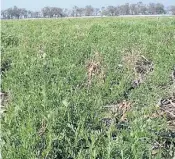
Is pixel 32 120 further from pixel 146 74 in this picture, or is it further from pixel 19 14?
pixel 19 14

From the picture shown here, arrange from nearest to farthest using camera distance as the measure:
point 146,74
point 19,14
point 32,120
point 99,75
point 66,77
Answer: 1. point 32,120
2. point 66,77
3. point 99,75
4. point 146,74
5. point 19,14

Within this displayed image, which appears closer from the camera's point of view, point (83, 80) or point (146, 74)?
point (83, 80)

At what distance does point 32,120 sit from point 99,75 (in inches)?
101

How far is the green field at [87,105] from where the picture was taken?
3.33 meters

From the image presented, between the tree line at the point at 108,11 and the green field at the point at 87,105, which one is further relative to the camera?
the tree line at the point at 108,11

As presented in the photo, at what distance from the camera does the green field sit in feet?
10.9

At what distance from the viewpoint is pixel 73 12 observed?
11144 centimetres

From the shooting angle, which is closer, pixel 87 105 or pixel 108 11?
pixel 87 105

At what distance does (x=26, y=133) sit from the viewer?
3.43 meters

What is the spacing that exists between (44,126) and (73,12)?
109m

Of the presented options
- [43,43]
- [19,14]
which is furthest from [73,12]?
[43,43]

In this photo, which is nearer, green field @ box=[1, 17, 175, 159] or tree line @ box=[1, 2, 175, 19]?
green field @ box=[1, 17, 175, 159]

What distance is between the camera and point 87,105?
13.7 feet

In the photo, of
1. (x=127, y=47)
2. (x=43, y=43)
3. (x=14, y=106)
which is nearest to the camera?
(x=14, y=106)
